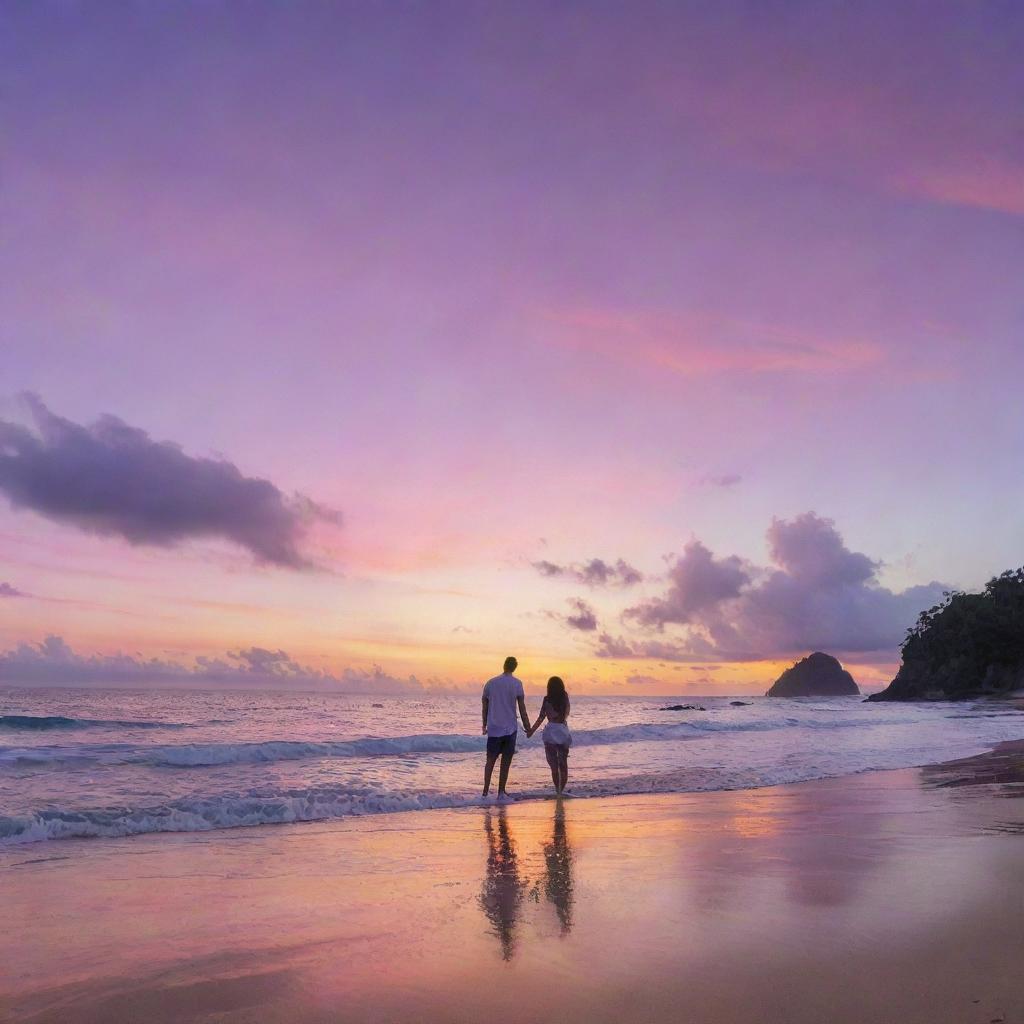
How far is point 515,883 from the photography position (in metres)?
6.54

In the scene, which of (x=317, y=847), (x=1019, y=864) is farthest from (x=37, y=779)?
(x=1019, y=864)

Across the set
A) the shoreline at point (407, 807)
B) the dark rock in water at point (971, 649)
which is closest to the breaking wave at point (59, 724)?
the shoreline at point (407, 807)

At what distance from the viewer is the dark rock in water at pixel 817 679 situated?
608 feet

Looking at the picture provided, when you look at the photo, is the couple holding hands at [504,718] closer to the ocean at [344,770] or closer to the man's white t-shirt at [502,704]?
the man's white t-shirt at [502,704]

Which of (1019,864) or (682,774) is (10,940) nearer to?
(1019,864)

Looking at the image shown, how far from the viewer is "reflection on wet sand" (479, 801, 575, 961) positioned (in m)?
5.20

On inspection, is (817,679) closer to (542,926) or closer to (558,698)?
(558,698)

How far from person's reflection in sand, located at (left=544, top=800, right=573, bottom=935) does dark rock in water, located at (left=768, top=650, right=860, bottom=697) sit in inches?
7553

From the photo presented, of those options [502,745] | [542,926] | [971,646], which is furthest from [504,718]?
[971,646]

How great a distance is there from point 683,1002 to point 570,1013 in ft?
1.73

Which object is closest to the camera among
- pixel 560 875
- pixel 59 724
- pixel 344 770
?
pixel 560 875

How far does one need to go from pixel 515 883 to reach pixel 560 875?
16.3 inches

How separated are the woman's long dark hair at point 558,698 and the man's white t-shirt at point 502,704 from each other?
81 cm

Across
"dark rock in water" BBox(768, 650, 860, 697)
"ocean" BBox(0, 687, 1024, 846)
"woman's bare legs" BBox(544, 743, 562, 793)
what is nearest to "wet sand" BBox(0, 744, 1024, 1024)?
"ocean" BBox(0, 687, 1024, 846)
